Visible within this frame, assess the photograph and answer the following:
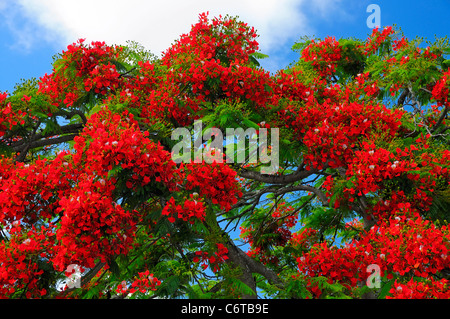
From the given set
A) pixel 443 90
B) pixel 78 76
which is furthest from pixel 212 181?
pixel 443 90

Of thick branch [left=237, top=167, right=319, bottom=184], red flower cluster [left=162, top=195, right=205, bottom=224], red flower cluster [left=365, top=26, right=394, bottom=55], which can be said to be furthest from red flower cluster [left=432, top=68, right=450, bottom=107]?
red flower cluster [left=162, top=195, right=205, bottom=224]

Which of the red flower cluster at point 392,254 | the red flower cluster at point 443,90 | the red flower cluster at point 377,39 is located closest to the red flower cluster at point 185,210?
the red flower cluster at point 392,254

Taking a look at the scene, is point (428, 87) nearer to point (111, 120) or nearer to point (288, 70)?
point (288, 70)

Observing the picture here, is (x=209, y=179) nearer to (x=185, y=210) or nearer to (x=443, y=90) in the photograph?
(x=185, y=210)

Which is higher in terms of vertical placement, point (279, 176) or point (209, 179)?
point (279, 176)

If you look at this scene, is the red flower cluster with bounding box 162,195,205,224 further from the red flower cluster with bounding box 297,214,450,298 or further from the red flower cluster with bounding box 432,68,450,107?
the red flower cluster with bounding box 432,68,450,107

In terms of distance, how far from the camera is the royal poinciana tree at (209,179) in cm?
470

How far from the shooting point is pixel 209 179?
17.4 feet

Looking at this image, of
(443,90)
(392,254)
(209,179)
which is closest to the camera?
(392,254)

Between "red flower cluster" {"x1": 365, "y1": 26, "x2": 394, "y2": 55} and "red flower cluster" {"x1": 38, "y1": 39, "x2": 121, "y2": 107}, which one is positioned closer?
"red flower cluster" {"x1": 38, "y1": 39, "x2": 121, "y2": 107}

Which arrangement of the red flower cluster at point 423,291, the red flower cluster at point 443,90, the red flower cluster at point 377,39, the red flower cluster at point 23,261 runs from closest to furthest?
the red flower cluster at point 423,291
the red flower cluster at point 23,261
the red flower cluster at point 443,90
the red flower cluster at point 377,39

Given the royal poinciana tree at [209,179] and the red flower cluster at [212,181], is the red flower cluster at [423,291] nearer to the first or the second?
the royal poinciana tree at [209,179]

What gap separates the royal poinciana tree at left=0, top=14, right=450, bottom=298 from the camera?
4.70 metres

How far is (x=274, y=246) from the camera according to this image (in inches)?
361
